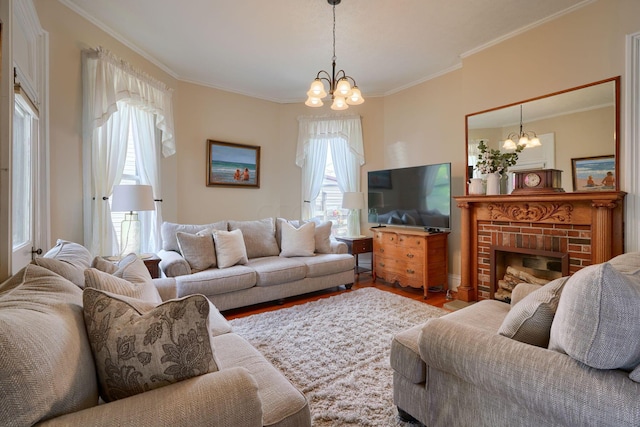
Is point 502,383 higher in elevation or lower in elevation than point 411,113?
lower

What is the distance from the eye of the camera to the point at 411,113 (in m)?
4.50

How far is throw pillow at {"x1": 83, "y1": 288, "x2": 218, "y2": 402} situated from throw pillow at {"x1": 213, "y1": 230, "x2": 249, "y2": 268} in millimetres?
2429

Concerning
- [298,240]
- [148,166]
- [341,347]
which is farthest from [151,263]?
[341,347]

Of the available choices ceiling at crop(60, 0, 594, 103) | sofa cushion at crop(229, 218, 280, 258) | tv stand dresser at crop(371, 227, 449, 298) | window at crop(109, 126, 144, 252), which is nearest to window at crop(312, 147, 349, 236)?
tv stand dresser at crop(371, 227, 449, 298)

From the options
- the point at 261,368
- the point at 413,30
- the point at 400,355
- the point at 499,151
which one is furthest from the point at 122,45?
the point at 499,151

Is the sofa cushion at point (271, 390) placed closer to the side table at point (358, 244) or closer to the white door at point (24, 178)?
the white door at point (24, 178)

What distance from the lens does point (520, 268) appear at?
3.29m

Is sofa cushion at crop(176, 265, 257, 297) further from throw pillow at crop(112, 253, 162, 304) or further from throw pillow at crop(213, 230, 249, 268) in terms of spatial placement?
throw pillow at crop(112, 253, 162, 304)

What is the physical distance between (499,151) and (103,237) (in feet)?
13.6

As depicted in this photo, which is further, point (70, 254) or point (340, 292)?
point (340, 292)

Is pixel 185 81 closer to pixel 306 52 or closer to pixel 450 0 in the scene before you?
pixel 306 52

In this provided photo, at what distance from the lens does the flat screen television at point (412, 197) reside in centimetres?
376

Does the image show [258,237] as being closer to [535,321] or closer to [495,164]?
[495,164]

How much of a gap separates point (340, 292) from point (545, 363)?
9.90ft
